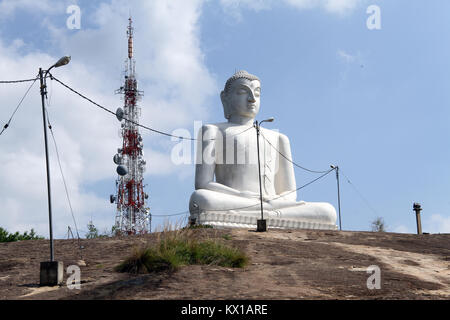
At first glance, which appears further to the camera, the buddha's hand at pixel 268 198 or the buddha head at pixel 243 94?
the buddha head at pixel 243 94

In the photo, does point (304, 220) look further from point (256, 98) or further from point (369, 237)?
point (256, 98)

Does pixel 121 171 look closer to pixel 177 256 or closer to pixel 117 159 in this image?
pixel 117 159

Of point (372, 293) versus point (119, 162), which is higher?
point (119, 162)

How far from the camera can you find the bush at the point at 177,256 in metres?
10.7

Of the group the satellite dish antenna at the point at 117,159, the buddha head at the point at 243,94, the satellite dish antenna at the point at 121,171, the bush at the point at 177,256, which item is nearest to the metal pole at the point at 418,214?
the buddha head at the point at 243,94

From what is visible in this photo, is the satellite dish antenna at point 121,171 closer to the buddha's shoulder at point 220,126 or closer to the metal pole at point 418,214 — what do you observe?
the buddha's shoulder at point 220,126

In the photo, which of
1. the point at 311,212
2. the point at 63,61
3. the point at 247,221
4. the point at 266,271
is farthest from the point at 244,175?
the point at 63,61

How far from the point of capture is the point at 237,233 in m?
16.8

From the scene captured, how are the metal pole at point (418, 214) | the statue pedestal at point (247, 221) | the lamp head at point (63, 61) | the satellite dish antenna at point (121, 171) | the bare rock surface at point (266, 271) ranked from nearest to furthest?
the bare rock surface at point (266, 271)
the lamp head at point (63, 61)
the statue pedestal at point (247, 221)
the metal pole at point (418, 214)
the satellite dish antenna at point (121, 171)

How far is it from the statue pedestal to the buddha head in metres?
4.53

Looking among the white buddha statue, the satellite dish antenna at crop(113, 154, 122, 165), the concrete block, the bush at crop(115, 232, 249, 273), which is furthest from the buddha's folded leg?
the satellite dish antenna at crop(113, 154, 122, 165)
